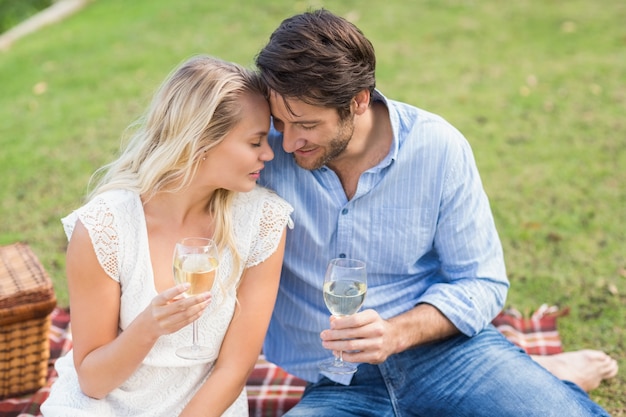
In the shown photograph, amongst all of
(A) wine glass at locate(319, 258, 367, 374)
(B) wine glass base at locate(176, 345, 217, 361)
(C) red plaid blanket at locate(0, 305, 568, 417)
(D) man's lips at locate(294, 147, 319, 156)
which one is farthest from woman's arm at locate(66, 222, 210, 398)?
(C) red plaid blanket at locate(0, 305, 568, 417)

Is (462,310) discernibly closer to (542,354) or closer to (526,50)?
(542,354)

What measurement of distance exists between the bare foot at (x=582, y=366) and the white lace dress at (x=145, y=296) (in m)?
1.82

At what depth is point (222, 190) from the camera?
347 centimetres

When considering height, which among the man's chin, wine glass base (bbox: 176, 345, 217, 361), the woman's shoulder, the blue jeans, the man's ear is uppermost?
the man's ear

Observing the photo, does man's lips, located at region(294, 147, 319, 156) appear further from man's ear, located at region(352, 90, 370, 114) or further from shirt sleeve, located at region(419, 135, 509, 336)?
shirt sleeve, located at region(419, 135, 509, 336)

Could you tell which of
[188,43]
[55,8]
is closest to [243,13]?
[188,43]

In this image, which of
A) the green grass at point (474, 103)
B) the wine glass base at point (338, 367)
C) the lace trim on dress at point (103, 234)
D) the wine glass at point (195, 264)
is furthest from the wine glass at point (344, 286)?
the green grass at point (474, 103)

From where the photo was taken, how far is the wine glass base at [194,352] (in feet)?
10.7

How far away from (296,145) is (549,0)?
9.13 metres

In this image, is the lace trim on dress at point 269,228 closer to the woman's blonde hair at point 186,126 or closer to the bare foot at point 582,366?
the woman's blonde hair at point 186,126

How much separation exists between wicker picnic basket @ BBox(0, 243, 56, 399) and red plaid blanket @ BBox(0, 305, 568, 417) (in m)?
0.09

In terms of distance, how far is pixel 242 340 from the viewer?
341 cm

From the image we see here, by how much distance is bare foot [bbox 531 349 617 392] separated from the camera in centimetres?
439

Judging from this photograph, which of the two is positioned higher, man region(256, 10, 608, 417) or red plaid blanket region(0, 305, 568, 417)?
man region(256, 10, 608, 417)
